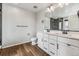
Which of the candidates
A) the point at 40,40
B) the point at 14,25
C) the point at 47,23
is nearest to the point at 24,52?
the point at 40,40

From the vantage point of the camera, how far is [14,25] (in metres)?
2.81

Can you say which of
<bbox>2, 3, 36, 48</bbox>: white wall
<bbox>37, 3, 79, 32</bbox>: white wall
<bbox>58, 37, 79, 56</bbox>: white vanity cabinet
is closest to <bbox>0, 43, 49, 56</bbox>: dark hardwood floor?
<bbox>2, 3, 36, 48</bbox>: white wall

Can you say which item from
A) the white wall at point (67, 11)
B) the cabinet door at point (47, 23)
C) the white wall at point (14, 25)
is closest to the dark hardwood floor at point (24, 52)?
the white wall at point (14, 25)

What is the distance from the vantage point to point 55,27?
239 cm

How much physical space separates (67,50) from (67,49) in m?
0.02

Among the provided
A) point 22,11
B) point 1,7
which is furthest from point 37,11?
point 1,7

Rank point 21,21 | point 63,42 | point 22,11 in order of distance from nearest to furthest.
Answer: point 63,42 < point 22,11 < point 21,21

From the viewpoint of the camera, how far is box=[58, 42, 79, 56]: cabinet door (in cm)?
125

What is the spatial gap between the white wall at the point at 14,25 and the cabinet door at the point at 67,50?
1.13 meters

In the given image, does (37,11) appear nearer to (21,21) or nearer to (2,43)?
(21,21)

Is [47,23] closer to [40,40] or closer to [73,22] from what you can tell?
[40,40]

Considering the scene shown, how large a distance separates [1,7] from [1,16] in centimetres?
31

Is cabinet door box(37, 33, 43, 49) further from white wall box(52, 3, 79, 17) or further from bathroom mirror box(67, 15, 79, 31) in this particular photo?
bathroom mirror box(67, 15, 79, 31)

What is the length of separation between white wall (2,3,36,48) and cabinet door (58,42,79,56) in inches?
44.4
